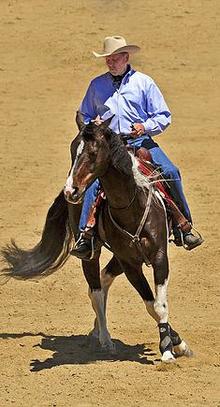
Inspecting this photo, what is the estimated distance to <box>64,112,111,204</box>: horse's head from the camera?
7770 mm

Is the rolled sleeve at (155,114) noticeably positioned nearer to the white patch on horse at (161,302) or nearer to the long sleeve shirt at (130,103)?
the long sleeve shirt at (130,103)

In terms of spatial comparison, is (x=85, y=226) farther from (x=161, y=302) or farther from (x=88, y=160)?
(x=88, y=160)

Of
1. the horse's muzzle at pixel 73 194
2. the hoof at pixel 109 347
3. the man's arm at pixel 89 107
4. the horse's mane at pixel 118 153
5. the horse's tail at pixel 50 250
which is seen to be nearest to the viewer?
the horse's muzzle at pixel 73 194

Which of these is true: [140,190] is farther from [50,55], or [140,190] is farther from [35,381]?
[50,55]

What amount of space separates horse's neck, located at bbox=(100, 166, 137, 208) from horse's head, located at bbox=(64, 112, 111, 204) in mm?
111

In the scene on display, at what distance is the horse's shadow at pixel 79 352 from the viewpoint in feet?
28.5

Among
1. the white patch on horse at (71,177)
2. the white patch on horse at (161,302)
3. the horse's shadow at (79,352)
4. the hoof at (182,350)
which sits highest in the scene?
the white patch on horse at (71,177)

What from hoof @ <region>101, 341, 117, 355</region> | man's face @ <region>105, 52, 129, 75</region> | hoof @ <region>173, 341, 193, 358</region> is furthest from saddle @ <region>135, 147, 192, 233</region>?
hoof @ <region>101, 341, 117, 355</region>

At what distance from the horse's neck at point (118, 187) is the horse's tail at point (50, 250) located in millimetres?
1646

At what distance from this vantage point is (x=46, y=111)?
18188 mm

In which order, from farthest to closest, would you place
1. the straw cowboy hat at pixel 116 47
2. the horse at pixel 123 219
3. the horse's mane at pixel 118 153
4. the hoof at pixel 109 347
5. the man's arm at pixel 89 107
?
the hoof at pixel 109 347 → the man's arm at pixel 89 107 → the straw cowboy hat at pixel 116 47 → the horse's mane at pixel 118 153 → the horse at pixel 123 219

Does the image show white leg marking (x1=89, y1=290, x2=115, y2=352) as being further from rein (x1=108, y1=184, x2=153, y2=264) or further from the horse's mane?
the horse's mane

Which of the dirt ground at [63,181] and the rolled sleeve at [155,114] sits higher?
the rolled sleeve at [155,114]

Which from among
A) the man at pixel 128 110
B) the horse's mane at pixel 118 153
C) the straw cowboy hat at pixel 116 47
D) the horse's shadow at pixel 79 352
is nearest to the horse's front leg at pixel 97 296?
Answer: the horse's shadow at pixel 79 352
